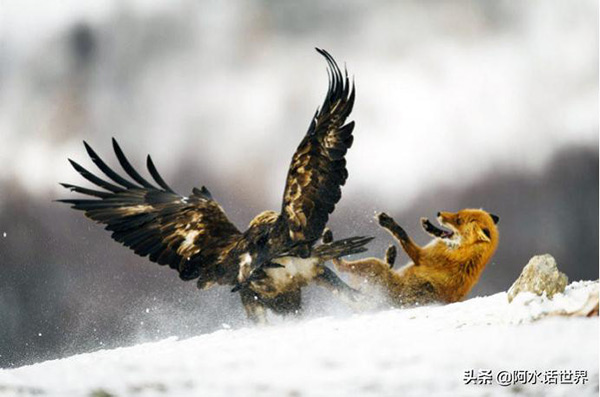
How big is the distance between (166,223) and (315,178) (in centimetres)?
59

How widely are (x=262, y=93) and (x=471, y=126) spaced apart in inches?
33.0

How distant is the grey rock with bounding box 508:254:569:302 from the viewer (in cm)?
357

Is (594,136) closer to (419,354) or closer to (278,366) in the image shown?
(419,354)

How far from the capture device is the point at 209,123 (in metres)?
3.81

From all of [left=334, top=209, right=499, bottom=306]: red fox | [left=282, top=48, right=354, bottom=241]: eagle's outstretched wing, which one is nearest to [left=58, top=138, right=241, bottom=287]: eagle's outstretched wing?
[left=282, top=48, right=354, bottom=241]: eagle's outstretched wing

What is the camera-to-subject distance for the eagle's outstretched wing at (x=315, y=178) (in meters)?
3.56

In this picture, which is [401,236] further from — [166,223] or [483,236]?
[166,223]

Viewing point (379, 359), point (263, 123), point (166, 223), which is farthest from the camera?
point (263, 123)

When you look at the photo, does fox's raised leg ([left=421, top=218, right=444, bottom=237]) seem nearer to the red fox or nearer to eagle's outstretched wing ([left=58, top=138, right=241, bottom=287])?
the red fox

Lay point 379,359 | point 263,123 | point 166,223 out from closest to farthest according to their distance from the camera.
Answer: point 379,359, point 166,223, point 263,123

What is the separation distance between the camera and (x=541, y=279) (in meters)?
3.57

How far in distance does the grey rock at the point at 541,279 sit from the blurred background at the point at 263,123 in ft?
0.33

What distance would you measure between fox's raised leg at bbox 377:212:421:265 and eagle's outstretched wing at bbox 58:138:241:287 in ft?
1.84

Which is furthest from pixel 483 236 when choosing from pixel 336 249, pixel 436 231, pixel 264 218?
pixel 264 218
